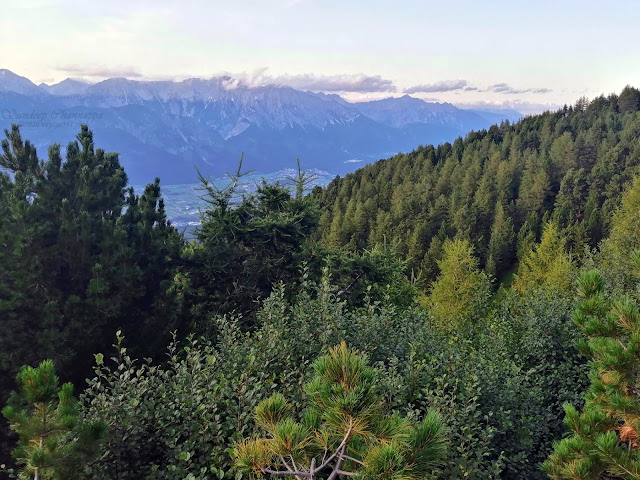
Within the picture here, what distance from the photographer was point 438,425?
112 inches

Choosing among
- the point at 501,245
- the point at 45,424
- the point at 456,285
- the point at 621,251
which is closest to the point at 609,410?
the point at 45,424

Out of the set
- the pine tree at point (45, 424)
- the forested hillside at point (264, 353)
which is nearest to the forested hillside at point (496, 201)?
the forested hillside at point (264, 353)

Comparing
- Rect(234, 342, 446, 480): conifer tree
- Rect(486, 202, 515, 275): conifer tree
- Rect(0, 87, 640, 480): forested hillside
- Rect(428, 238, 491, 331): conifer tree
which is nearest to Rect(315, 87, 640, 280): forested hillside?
Rect(486, 202, 515, 275): conifer tree

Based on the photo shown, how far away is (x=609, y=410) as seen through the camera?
425cm

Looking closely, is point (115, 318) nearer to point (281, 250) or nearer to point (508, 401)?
point (281, 250)

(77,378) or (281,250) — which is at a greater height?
(281,250)

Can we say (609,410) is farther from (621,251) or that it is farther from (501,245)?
(501,245)

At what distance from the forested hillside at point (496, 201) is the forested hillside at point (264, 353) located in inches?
1426

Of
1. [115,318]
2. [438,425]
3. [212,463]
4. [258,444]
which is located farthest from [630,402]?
[115,318]

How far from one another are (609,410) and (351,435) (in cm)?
320

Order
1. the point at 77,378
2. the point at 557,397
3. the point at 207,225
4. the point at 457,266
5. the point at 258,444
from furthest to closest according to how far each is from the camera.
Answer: the point at 457,266 < the point at 207,225 < the point at 77,378 < the point at 557,397 < the point at 258,444

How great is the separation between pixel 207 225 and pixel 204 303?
2.77 metres

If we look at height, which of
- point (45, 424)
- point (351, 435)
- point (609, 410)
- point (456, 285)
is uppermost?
point (351, 435)

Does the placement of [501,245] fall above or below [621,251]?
below
